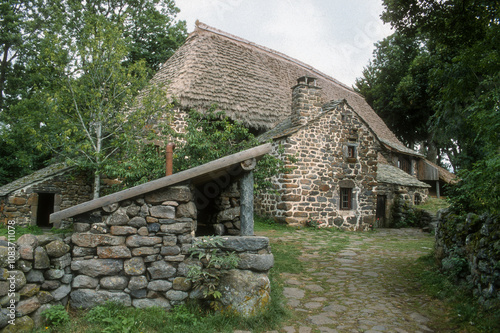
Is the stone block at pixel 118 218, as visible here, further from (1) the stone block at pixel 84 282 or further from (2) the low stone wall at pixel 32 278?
(1) the stone block at pixel 84 282

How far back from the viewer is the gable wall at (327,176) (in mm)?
11633

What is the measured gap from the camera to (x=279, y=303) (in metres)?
4.54

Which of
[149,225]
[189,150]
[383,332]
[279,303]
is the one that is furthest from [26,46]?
[383,332]

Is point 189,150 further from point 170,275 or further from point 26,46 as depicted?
point 26,46

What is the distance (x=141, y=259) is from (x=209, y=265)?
836mm

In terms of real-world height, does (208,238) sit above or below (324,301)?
above

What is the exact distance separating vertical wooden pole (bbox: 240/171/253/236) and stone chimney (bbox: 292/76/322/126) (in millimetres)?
7676

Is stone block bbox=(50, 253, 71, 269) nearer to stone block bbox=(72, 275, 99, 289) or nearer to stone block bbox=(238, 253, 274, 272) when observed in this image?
stone block bbox=(72, 275, 99, 289)

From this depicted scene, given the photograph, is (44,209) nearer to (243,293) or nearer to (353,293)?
(243,293)

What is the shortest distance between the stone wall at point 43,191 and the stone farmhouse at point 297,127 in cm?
402

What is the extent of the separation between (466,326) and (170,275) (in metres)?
3.62

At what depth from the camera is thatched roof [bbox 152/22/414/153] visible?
41.2 feet

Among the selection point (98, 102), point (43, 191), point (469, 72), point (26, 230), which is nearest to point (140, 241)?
point (469, 72)

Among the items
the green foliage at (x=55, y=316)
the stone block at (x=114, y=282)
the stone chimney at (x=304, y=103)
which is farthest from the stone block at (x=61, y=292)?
the stone chimney at (x=304, y=103)
